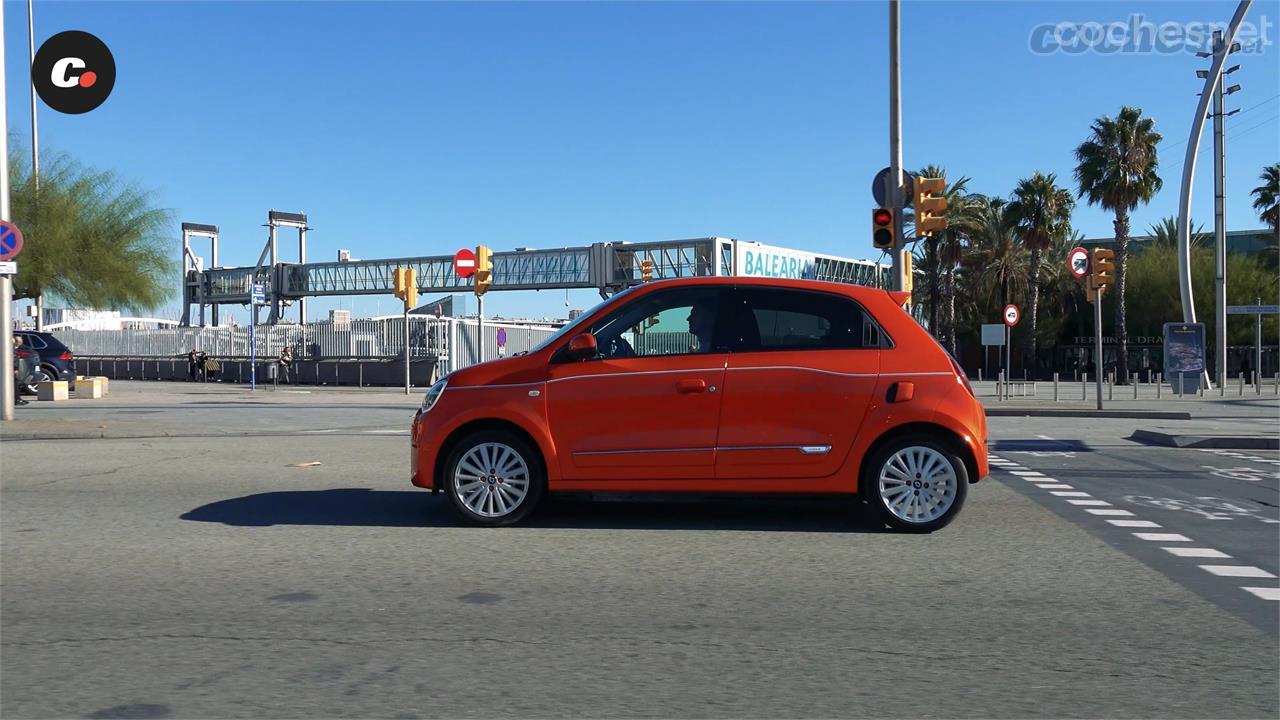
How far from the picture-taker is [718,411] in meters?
7.14

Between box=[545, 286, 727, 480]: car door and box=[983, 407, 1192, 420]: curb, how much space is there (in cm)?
1572

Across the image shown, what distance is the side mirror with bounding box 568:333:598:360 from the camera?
719cm

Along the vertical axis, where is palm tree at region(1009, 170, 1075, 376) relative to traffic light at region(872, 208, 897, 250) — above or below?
above

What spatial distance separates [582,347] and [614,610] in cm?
241

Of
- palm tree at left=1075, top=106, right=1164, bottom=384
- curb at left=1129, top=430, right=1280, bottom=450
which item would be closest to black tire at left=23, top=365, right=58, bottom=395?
curb at left=1129, top=430, right=1280, bottom=450

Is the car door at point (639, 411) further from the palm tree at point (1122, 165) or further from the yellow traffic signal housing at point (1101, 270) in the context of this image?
the palm tree at point (1122, 165)

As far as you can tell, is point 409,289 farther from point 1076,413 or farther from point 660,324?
point 660,324

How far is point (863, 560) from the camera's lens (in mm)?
6434

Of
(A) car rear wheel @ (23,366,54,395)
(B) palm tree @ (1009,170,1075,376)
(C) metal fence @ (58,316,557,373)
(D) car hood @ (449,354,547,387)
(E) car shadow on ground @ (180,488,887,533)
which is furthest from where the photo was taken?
(B) palm tree @ (1009,170,1075,376)

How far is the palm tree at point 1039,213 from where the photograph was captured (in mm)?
52594

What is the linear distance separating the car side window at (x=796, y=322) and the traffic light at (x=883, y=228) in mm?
10084

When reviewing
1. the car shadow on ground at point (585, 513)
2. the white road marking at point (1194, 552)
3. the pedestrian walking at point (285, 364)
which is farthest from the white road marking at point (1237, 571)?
the pedestrian walking at point (285, 364)

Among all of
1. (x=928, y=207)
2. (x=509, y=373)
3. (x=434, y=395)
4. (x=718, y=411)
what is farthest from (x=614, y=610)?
(x=928, y=207)

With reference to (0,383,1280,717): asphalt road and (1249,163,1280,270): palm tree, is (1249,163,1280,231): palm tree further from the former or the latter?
(0,383,1280,717): asphalt road
